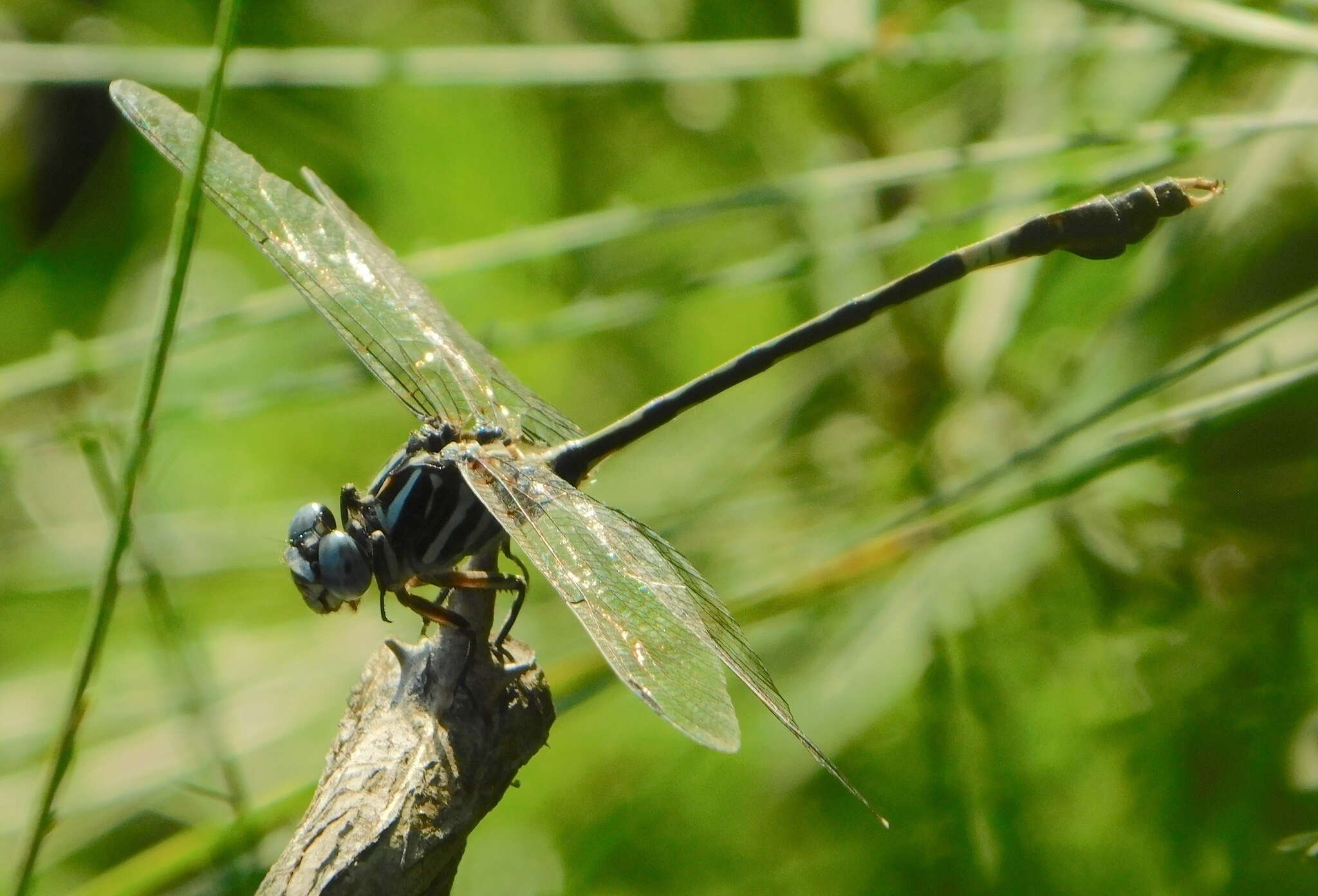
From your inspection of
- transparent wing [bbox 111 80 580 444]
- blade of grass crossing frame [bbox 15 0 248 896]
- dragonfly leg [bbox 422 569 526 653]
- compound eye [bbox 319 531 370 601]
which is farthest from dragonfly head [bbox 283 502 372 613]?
blade of grass crossing frame [bbox 15 0 248 896]

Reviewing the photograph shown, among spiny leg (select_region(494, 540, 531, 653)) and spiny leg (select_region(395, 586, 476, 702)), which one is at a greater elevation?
spiny leg (select_region(395, 586, 476, 702))

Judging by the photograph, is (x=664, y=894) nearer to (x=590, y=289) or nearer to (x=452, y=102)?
(x=590, y=289)

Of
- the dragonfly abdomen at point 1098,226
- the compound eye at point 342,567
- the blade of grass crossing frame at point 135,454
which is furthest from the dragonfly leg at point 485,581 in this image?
the dragonfly abdomen at point 1098,226

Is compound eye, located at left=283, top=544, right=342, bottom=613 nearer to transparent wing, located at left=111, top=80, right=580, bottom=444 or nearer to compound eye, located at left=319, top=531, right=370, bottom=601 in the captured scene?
compound eye, located at left=319, top=531, right=370, bottom=601

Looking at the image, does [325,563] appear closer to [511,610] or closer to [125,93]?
[511,610]

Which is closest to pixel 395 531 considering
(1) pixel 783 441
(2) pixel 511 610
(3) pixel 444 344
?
(2) pixel 511 610

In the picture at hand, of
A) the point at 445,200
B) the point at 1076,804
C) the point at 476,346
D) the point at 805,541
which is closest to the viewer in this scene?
the point at 1076,804

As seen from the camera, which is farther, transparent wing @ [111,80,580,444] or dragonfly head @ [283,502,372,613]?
transparent wing @ [111,80,580,444]

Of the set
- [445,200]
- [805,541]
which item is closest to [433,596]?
[805,541]
